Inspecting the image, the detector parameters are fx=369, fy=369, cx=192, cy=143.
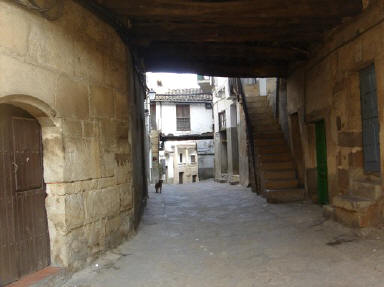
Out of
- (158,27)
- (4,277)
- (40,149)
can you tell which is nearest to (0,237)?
(4,277)

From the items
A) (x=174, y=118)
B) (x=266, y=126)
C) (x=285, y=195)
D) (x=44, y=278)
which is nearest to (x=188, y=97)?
(x=174, y=118)

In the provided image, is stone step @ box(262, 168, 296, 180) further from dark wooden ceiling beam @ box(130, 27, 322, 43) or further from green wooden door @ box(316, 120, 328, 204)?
dark wooden ceiling beam @ box(130, 27, 322, 43)

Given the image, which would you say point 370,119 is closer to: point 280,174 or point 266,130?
point 280,174

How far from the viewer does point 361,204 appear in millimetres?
4941

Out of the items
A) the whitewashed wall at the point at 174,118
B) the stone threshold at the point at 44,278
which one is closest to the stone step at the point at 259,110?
the stone threshold at the point at 44,278

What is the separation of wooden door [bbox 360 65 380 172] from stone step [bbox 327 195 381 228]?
0.51m

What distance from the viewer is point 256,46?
7.11 m

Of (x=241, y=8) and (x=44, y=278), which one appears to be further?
(x=241, y=8)

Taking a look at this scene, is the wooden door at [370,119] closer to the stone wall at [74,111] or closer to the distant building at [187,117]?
the stone wall at [74,111]

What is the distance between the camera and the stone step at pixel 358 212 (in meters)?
4.88

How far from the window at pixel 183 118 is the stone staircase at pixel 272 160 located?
16.0 m

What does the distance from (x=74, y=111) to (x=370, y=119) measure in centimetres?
400

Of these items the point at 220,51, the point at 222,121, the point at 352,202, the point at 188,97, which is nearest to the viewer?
the point at 352,202

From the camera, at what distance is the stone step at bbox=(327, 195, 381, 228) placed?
16.0ft
